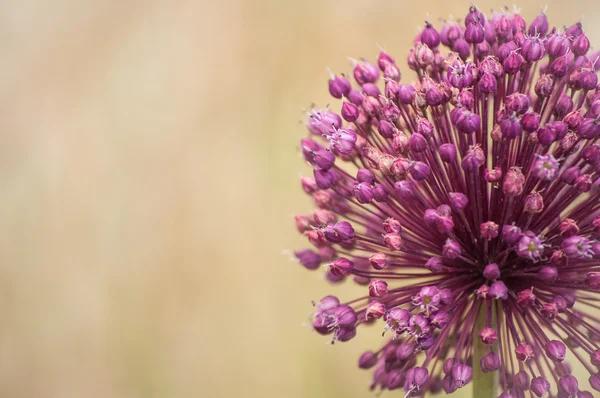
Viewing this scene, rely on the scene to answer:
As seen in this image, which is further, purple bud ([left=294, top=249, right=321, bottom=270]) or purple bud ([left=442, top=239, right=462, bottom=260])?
purple bud ([left=294, top=249, right=321, bottom=270])

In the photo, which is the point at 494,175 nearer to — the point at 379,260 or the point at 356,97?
the point at 379,260

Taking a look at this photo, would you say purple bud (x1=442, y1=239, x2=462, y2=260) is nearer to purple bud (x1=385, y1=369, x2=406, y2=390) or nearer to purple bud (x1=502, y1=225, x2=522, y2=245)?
purple bud (x1=502, y1=225, x2=522, y2=245)

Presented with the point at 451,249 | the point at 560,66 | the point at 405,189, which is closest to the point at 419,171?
the point at 405,189

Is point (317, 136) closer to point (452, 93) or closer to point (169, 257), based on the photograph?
point (452, 93)

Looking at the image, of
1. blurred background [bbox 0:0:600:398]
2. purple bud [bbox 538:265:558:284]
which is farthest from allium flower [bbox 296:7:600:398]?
blurred background [bbox 0:0:600:398]

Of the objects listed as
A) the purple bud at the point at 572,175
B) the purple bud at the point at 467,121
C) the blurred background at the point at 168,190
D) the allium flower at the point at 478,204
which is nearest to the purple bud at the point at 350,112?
the allium flower at the point at 478,204

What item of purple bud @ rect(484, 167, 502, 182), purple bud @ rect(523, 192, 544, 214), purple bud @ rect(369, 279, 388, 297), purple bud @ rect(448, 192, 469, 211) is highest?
purple bud @ rect(484, 167, 502, 182)

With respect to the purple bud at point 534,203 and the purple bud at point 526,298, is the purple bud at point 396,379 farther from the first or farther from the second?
the purple bud at point 534,203
